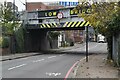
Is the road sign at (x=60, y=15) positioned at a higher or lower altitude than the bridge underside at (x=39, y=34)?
higher

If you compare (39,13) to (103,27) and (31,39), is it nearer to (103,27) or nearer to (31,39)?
(31,39)

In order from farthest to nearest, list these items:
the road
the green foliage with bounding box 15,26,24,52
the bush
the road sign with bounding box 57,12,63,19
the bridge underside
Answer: the green foliage with bounding box 15,26,24,52 → the bridge underside → the road sign with bounding box 57,12,63,19 → the bush → the road

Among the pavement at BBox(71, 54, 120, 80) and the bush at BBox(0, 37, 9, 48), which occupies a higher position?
the bush at BBox(0, 37, 9, 48)

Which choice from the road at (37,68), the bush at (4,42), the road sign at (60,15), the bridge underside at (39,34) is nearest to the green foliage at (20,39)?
the bridge underside at (39,34)

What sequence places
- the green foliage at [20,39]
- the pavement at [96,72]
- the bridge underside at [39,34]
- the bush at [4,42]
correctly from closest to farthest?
1. the pavement at [96,72]
2. the bush at [4,42]
3. the bridge underside at [39,34]
4. the green foliage at [20,39]

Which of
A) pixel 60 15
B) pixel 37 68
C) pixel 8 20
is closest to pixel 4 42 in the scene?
pixel 8 20

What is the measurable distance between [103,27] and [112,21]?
211 centimetres

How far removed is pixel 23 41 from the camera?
1670 inches

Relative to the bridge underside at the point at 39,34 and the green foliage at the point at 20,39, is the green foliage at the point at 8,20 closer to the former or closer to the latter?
the green foliage at the point at 20,39

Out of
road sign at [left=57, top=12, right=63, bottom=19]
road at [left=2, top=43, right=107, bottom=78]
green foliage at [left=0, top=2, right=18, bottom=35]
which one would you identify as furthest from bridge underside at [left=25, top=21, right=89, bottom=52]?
road at [left=2, top=43, right=107, bottom=78]

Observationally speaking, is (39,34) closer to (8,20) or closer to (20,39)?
(20,39)

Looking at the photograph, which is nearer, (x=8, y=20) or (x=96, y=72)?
(x=96, y=72)

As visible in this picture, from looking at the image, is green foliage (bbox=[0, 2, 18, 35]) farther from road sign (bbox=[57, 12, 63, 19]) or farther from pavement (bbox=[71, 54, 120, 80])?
pavement (bbox=[71, 54, 120, 80])

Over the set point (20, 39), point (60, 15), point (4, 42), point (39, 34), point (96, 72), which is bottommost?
point (96, 72)
